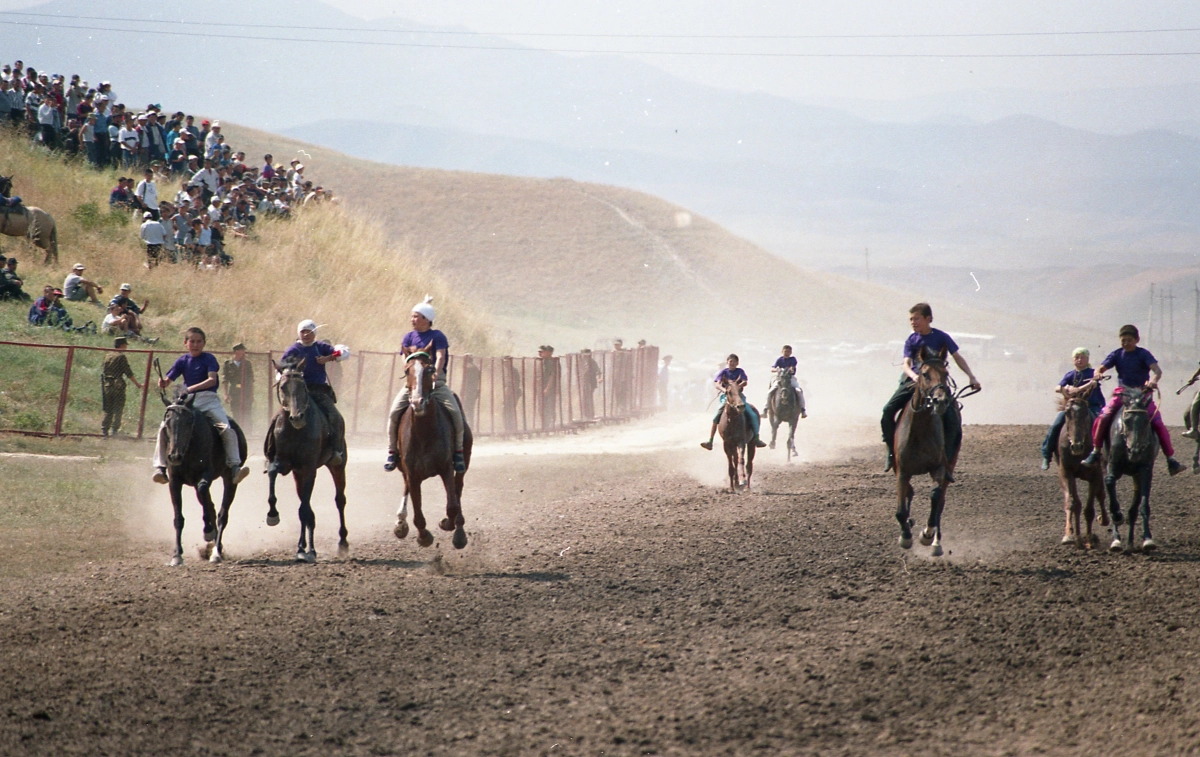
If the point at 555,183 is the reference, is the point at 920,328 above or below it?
below

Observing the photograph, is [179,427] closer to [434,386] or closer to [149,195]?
[434,386]

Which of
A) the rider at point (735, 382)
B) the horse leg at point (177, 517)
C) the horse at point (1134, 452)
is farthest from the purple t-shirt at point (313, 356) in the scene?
the horse at point (1134, 452)

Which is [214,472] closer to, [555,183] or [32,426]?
[32,426]

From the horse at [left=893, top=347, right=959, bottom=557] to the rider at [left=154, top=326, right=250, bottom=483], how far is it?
7.26 m

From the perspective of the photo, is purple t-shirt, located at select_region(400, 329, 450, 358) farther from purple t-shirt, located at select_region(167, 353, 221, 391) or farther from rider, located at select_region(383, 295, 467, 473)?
purple t-shirt, located at select_region(167, 353, 221, 391)

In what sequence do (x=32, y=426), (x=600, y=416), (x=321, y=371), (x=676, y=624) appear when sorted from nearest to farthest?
1. (x=676, y=624)
2. (x=321, y=371)
3. (x=32, y=426)
4. (x=600, y=416)

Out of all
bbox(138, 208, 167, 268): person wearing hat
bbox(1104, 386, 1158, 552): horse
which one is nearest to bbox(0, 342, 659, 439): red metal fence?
bbox(138, 208, 167, 268): person wearing hat

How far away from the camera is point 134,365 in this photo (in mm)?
24656

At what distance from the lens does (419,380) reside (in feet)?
39.0

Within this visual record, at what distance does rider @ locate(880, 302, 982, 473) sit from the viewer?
12031mm

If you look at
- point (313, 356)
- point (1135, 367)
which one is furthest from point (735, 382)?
point (313, 356)

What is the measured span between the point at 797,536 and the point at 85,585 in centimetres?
789

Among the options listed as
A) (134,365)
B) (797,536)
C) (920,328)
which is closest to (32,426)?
(134,365)

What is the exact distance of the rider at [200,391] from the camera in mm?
12289
